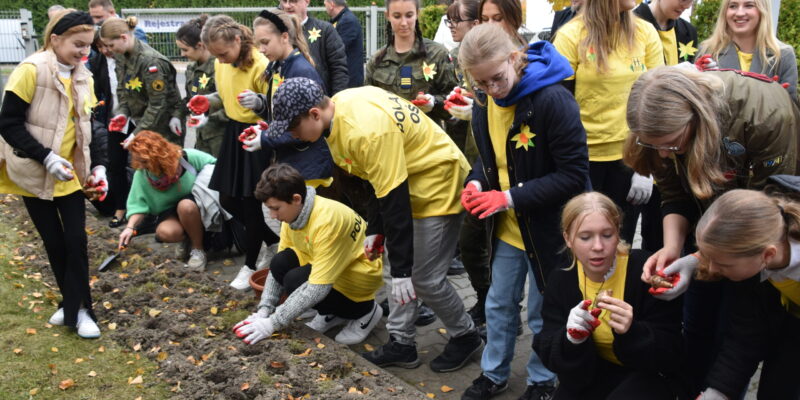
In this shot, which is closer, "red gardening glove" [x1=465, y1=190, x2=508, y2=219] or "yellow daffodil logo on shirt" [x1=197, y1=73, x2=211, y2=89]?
"red gardening glove" [x1=465, y1=190, x2=508, y2=219]

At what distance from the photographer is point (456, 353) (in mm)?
4094

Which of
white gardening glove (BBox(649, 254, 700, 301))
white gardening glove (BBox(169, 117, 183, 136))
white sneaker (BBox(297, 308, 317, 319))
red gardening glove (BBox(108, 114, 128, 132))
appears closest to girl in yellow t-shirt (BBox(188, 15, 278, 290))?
white sneaker (BBox(297, 308, 317, 319))

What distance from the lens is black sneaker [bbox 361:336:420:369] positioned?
4125 mm

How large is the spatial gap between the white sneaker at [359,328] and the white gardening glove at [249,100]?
5.45ft

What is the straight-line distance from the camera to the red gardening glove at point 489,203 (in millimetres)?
3207

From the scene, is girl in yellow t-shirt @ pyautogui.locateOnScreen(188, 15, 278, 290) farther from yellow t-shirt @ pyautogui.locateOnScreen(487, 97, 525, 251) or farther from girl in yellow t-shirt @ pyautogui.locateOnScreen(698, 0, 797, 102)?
girl in yellow t-shirt @ pyautogui.locateOnScreen(698, 0, 797, 102)

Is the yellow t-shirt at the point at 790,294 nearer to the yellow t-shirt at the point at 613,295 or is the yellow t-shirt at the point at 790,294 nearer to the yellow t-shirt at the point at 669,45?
the yellow t-shirt at the point at 613,295

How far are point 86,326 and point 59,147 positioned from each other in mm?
1114

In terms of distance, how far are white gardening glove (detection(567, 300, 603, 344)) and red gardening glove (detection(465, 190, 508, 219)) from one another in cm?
63

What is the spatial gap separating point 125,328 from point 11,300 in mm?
1038

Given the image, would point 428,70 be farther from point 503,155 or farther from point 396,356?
point 396,356

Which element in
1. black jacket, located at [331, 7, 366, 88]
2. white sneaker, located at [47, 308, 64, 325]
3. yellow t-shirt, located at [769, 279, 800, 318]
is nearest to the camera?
yellow t-shirt, located at [769, 279, 800, 318]

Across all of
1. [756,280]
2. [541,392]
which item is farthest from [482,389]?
[756,280]

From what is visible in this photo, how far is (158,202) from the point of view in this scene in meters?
5.91
